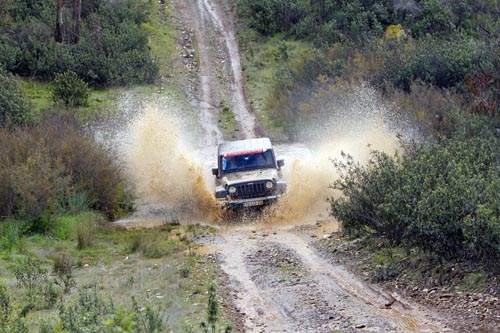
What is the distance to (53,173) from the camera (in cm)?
1706

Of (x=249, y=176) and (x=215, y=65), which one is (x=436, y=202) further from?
(x=215, y=65)

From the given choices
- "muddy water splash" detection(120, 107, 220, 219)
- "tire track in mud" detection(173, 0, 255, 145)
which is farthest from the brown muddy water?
"tire track in mud" detection(173, 0, 255, 145)

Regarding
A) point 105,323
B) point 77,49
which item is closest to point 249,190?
point 105,323

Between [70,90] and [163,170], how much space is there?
8.45 meters

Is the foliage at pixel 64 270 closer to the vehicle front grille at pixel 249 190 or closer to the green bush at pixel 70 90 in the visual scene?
the vehicle front grille at pixel 249 190

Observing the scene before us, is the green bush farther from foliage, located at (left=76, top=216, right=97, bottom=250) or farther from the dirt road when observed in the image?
foliage, located at (left=76, top=216, right=97, bottom=250)

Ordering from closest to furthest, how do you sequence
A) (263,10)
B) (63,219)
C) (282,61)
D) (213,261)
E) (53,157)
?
(213,261) < (63,219) < (53,157) < (282,61) < (263,10)

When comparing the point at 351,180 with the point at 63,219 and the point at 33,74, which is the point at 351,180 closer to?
the point at 63,219

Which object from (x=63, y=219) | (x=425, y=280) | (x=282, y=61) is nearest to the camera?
(x=425, y=280)

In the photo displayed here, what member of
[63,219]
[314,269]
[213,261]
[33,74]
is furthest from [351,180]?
[33,74]

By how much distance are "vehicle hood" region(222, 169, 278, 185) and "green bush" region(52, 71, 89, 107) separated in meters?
11.9

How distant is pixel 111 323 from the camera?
644cm

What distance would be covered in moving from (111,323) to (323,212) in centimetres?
1213

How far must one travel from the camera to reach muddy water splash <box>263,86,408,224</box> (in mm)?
18094
